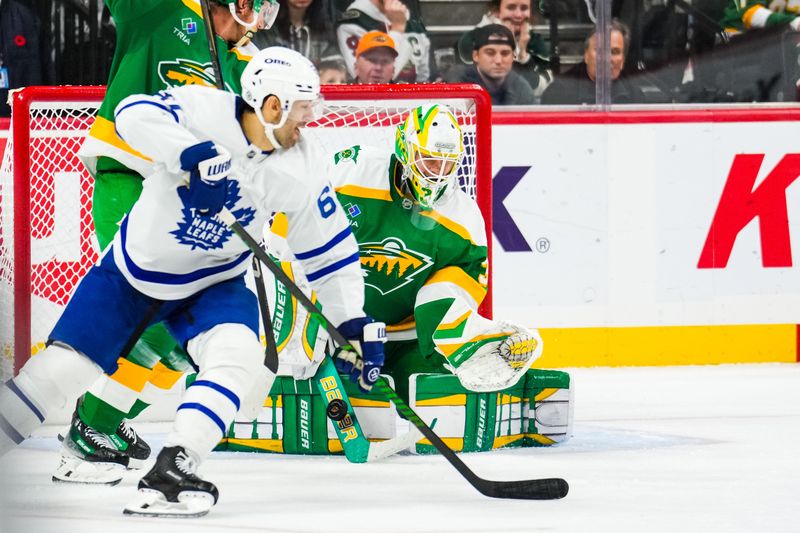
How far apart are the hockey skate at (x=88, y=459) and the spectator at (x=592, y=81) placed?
8.07 ft

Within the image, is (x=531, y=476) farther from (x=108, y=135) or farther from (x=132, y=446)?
(x=108, y=135)

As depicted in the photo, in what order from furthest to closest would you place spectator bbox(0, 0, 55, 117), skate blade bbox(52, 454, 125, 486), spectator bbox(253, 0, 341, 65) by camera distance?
spectator bbox(253, 0, 341, 65)
spectator bbox(0, 0, 55, 117)
skate blade bbox(52, 454, 125, 486)

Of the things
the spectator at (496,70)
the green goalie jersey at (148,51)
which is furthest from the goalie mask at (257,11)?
the spectator at (496,70)

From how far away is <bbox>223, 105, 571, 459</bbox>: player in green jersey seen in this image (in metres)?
3.59

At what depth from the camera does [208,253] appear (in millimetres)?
2930

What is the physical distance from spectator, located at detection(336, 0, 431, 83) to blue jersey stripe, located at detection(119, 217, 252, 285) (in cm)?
207

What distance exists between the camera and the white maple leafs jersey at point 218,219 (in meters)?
2.90

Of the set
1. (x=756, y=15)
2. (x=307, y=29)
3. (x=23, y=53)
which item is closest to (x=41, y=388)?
(x=23, y=53)

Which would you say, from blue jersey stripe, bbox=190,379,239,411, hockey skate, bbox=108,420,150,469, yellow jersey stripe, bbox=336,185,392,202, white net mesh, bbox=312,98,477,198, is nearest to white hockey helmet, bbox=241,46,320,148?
blue jersey stripe, bbox=190,379,239,411

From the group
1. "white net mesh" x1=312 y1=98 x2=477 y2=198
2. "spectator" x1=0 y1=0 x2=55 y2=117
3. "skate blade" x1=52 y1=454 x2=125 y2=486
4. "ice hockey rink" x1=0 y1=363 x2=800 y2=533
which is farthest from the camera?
"spectator" x1=0 y1=0 x2=55 y2=117

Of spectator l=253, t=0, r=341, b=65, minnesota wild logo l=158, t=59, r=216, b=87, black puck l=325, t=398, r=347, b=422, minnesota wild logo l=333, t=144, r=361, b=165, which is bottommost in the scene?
black puck l=325, t=398, r=347, b=422

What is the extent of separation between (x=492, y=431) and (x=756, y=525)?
108 centimetres

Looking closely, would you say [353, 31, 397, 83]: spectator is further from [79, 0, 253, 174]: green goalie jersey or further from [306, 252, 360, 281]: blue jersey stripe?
[306, 252, 360, 281]: blue jersey stripe

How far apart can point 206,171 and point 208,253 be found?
25cm
